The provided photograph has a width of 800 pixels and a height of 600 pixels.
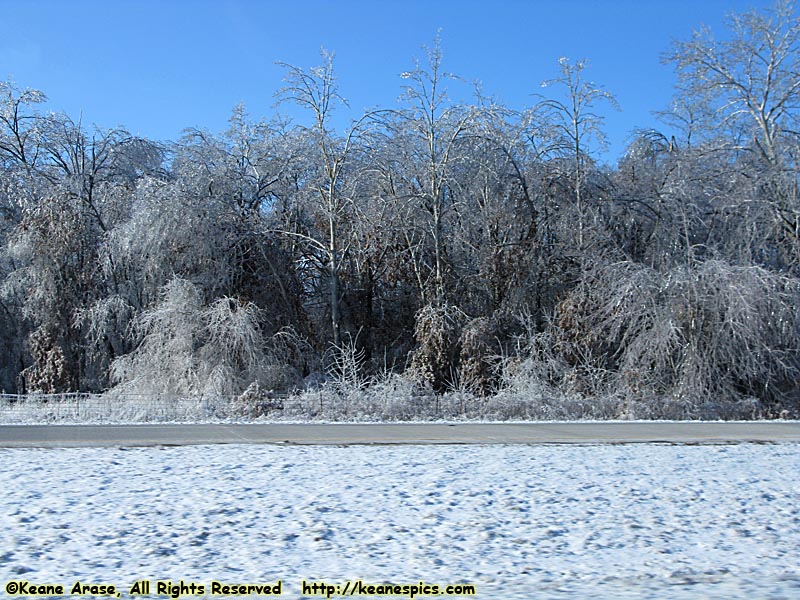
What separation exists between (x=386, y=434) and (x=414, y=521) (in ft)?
22.3

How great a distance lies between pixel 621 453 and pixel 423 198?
1421 centimetres

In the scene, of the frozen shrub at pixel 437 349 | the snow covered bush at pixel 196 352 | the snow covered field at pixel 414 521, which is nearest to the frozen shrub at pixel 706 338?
the frozen shrub at pixel 437 349

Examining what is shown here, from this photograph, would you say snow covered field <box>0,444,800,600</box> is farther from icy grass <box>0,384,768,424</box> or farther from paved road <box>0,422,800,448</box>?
icy grass <box>0,384,768,424</box>

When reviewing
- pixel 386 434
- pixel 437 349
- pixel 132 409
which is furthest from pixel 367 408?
pixel 132 409

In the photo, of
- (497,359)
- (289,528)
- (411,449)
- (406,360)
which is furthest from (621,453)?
(406,360)

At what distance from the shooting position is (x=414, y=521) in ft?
25.0

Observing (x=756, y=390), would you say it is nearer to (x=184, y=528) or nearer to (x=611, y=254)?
(x=611, y=254)

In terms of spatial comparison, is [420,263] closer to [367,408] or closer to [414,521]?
[367,408]

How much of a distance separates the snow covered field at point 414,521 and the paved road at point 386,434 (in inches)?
73.1

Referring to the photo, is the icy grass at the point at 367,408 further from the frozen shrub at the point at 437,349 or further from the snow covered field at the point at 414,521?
the snow covered field at the point at 414,521

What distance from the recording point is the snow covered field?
6066mm

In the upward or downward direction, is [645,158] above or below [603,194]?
above

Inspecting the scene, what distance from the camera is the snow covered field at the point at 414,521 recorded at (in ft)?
19.9

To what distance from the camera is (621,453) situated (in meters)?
12.1
